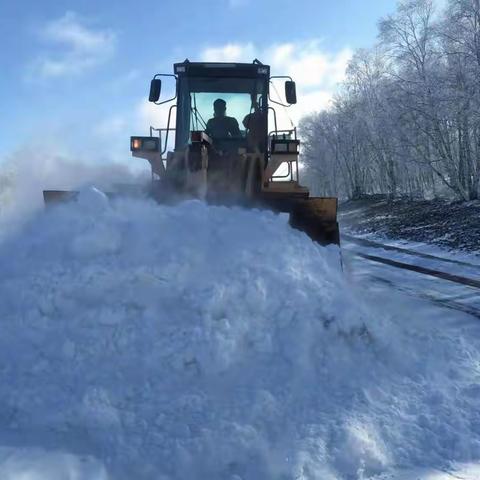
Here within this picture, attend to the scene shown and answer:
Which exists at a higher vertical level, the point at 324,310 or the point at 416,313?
the point at 324,310

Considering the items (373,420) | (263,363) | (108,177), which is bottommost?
(373,420)

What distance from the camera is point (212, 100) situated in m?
7.78

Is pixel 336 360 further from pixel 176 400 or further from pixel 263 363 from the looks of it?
pixel 176 400

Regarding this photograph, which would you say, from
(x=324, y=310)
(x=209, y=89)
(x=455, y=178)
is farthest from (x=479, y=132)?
(x=324, y=310)

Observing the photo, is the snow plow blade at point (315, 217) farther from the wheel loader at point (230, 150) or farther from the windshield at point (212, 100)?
the windshield at point (212, 100)

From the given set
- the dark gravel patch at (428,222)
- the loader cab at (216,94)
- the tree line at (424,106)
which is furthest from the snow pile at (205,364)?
the tree line at (424,106)

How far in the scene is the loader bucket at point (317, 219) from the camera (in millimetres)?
6238

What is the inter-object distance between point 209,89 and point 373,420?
6071 millimetres

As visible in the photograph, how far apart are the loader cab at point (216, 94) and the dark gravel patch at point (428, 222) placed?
21.7 feet

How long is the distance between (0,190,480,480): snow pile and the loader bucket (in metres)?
1.66

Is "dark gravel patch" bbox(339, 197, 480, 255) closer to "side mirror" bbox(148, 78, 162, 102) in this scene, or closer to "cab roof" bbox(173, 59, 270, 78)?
"cab roof" bbox(173, 59, 270, 78)

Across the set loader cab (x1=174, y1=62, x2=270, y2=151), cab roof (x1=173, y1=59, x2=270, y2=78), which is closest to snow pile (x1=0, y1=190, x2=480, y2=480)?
loader cab (x1=174, y1=62, x2=270, y2=151)

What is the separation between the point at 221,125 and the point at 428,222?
498 inches

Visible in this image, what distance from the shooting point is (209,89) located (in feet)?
25.6
